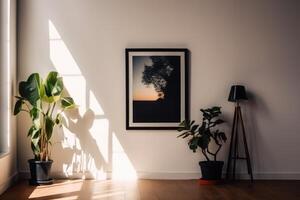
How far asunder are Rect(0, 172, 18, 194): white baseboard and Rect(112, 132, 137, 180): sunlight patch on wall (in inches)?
53.3

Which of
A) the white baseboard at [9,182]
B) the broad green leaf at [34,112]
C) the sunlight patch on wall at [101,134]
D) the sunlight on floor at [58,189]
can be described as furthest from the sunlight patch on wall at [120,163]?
the white baseboard at [9,182]

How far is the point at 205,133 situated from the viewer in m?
6.12

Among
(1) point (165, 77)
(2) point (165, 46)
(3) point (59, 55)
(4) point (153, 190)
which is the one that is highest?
(2) point (165, 46)

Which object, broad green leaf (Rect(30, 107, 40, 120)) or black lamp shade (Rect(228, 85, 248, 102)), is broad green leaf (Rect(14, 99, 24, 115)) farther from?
black lamp shade (Rect(228, 85, 248, 102))

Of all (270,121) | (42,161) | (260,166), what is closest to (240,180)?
(260,166)

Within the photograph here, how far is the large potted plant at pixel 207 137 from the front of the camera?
6090 mm

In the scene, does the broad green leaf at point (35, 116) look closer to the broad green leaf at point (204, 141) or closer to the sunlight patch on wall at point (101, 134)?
the sunlight patch on wall at point (101, 134)

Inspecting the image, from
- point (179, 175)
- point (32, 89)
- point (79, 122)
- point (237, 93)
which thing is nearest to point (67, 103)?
point (79, 122)

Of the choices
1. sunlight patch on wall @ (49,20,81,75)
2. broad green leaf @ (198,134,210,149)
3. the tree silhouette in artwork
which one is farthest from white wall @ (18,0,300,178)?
broad green leaf @ (198,134,210,149)

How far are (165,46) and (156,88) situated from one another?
62 centimetres

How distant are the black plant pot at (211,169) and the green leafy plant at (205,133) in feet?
0.42

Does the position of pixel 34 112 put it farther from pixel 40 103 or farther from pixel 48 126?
pixel 48 126

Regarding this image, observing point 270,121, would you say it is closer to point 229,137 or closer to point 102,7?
point 229,137

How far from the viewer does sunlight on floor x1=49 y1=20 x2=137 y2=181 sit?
6.47m
